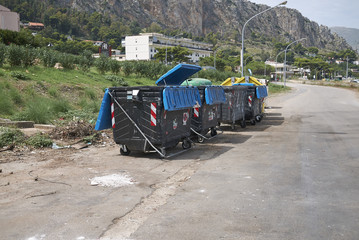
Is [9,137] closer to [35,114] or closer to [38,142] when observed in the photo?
[38,142]

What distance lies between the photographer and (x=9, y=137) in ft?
32.8

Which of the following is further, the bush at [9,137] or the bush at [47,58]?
the bush at [47,58]

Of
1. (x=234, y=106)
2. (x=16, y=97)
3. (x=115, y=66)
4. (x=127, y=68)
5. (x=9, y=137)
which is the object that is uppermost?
(x=115, y=66)

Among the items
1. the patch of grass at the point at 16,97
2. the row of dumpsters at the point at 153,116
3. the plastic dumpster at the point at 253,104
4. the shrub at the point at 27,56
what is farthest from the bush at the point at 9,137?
the shrub at the point at 27,56

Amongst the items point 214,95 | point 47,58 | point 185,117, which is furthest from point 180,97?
point 47,58

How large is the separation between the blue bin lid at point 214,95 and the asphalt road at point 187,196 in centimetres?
241

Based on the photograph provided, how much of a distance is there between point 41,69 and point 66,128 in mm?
11514

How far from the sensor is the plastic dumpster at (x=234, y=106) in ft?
46.8

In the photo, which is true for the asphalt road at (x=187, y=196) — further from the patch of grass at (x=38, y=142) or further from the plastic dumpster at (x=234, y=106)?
the plastic dumpster at (x=234, y=106)

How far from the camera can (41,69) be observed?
2166 cm

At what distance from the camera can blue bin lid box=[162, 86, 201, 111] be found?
917 cm

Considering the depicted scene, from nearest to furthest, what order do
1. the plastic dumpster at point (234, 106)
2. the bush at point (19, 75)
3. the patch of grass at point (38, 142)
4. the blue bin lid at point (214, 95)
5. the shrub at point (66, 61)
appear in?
1. the patch of grass at point (38, 142)
2. the blue bin lid at point (214, 95)
3. the plastic dumpster at point (234, 106)
4. the bush at point (19, 75)
5. the shrub at point (66, 61)

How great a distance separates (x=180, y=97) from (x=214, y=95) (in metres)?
2.95

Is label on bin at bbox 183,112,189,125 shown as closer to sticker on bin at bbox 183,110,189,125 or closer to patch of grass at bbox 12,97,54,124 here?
sticker on bin at bbox 183,110,189,125
